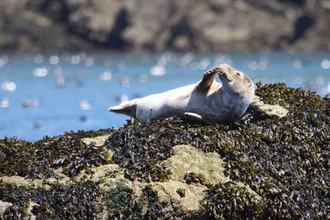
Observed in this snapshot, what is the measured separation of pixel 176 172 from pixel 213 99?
1286 mm

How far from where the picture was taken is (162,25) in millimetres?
38156

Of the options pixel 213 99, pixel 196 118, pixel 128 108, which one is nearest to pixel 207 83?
pixel 213 99

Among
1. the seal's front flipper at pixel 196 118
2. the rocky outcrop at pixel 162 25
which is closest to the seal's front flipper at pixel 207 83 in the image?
the seal's front flipper at pixel 196 118

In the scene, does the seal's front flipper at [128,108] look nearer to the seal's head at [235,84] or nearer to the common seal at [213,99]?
the common seal at [213,99]

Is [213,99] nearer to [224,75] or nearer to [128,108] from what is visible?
[224,75]

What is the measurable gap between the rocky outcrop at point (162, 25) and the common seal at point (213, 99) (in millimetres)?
33228

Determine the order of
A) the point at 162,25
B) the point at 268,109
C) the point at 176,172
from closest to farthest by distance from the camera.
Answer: the point at 176,172
the point at 268,109
the point at 162,25

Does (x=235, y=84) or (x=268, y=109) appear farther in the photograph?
(x=268, y=109)

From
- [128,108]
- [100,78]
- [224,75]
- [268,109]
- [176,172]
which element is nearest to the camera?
[176,172]

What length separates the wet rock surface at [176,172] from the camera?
3.52m

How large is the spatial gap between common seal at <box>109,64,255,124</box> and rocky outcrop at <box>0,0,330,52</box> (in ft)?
109

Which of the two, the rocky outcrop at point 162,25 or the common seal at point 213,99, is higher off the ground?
the rocky outcrop at point 162,25

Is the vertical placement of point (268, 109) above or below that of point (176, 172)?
above

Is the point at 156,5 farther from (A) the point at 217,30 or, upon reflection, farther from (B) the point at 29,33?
(B) the point at 29,33
